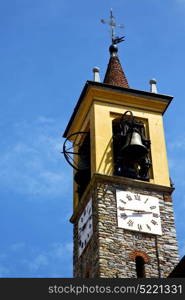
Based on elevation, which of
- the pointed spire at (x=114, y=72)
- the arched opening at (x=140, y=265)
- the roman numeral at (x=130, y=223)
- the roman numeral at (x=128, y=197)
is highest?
the pointed spire at (x=114, y=72)

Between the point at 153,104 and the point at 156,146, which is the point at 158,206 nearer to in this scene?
the point at 156,146

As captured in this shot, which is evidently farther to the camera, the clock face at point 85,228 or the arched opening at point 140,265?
the clock face at point 85,228

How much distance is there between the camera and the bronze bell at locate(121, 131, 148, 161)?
20.9 metres

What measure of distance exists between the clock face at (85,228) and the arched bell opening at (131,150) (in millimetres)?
1256

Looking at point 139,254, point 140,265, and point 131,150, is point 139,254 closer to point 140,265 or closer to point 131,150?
point 140,265

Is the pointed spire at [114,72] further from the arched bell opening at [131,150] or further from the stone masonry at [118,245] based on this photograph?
the stone masonry at [118,245]

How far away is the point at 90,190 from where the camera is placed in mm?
20531

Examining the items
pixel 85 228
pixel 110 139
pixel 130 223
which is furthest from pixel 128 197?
pixel 110 139

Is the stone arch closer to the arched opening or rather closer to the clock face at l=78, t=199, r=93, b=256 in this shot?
the arched opening

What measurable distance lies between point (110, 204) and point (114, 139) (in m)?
2.38

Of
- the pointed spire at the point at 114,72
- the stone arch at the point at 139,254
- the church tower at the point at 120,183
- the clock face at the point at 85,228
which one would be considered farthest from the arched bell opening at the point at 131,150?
the stone arch at the point at 139,254

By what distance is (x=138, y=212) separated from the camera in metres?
20.0

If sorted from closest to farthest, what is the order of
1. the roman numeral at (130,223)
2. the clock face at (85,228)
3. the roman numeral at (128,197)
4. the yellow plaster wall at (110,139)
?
the roman numeral at (130,223), the clock face at (85,228), the roman numeral at (128,197), the yellow plaster wall at (110,139)

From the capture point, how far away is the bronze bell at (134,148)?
68.6 ft
